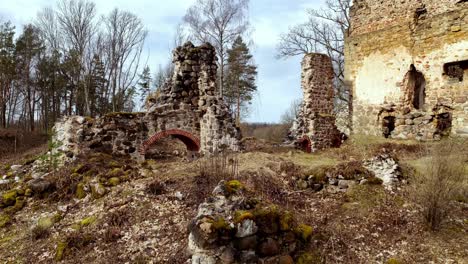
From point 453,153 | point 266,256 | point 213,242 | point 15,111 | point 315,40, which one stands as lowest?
point 266,256

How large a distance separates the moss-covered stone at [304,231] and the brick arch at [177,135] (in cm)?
663

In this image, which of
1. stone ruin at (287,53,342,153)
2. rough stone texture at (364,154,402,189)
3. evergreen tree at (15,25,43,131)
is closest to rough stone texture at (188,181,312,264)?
rough stone texture at (364,154,402,189)

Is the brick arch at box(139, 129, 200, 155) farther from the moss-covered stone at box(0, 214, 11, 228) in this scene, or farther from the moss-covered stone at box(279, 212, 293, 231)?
the moss-covered stone at box(279, 212, 293, 231)

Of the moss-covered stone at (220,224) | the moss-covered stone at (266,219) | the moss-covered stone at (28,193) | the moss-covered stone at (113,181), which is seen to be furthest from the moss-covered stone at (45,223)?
the moss-covered stone at (266,219)

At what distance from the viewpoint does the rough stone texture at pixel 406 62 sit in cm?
974

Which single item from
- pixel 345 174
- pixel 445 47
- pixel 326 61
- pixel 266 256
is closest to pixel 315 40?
pixel 326 61

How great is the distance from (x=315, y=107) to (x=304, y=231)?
1116cm

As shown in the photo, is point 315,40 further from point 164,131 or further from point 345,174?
point 345,174

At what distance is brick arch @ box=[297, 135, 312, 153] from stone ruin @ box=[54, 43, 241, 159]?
5.52 meters

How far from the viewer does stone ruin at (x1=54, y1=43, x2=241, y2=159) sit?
32.4 feet

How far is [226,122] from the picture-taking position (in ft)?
34.8

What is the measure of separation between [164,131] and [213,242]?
708cm

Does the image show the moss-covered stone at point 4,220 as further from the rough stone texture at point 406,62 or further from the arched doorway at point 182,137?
the rough stone texture at point 406,62

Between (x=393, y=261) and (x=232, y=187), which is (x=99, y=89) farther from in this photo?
(x=393, y=261)
